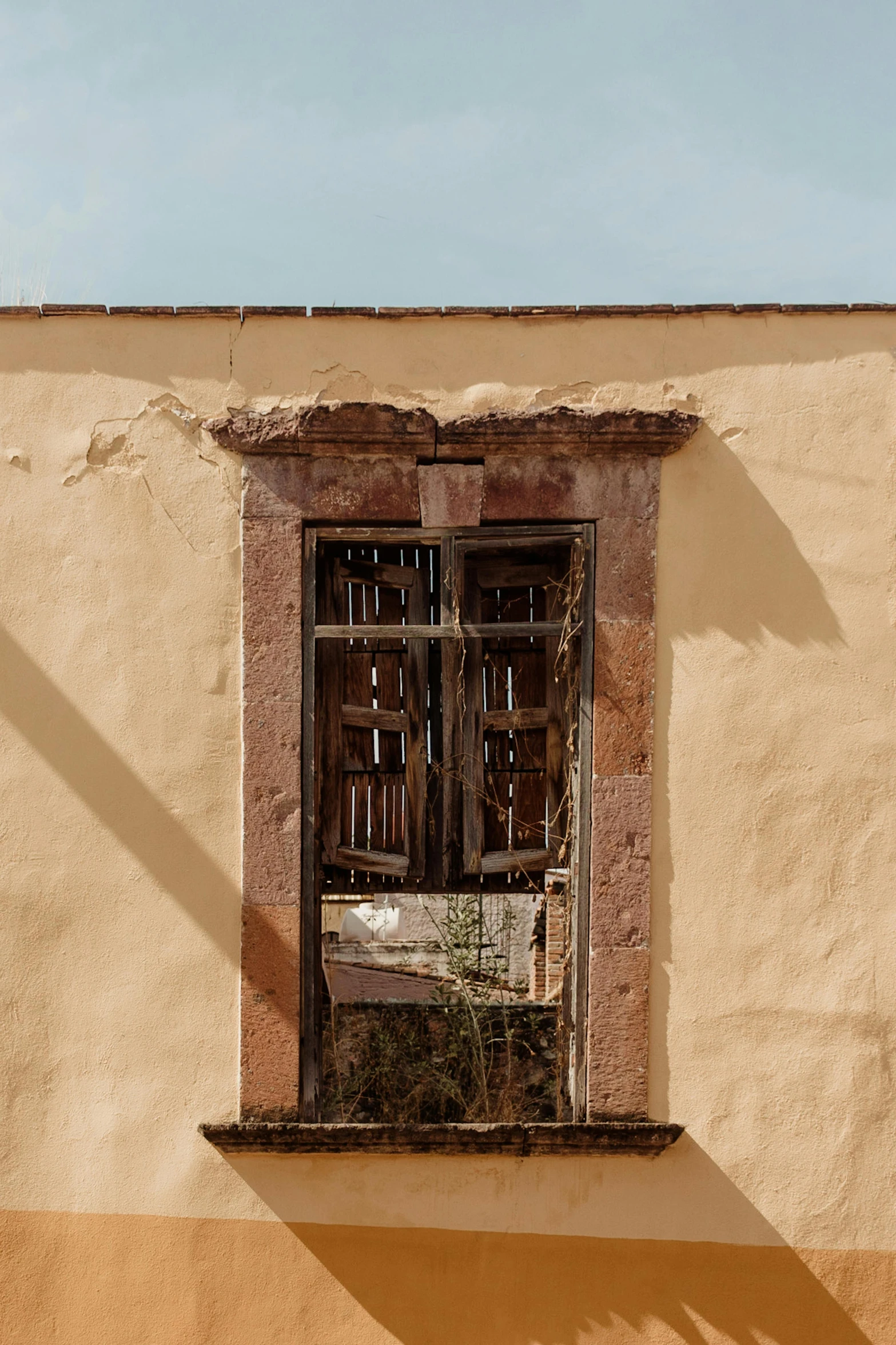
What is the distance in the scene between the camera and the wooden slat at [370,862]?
3.84 m

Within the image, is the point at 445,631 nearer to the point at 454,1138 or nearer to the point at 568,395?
the point at 568,395

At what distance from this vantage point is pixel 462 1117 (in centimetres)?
432

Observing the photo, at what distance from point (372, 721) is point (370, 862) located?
1.79ft

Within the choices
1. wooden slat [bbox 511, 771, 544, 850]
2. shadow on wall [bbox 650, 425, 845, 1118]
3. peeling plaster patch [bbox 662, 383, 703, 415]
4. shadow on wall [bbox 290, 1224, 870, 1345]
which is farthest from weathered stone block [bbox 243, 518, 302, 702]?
shadow on wall [bbox 290, 1224, 870, 1345]

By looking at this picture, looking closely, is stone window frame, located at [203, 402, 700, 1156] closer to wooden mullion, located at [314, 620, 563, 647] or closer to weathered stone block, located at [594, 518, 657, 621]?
weathered stone block, located at [594, 518, 657, 621]

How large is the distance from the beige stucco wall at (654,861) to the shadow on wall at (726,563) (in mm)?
12

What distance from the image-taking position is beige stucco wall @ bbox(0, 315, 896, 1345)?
341cm

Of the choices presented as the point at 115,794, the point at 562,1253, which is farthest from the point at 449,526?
the point at 562,1253

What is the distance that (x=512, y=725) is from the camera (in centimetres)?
391

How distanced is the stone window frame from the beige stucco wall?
82 mm

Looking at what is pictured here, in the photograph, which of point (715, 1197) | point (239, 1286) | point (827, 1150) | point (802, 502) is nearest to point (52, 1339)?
point (239, 1286)

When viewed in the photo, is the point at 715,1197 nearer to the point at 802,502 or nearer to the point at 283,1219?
the point at 283,1219

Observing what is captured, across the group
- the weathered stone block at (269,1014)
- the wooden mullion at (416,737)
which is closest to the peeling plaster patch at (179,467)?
the wooden mullion at (416,737)

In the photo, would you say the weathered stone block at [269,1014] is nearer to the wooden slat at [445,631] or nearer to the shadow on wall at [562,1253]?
the shadow on wall at [562,1253]
